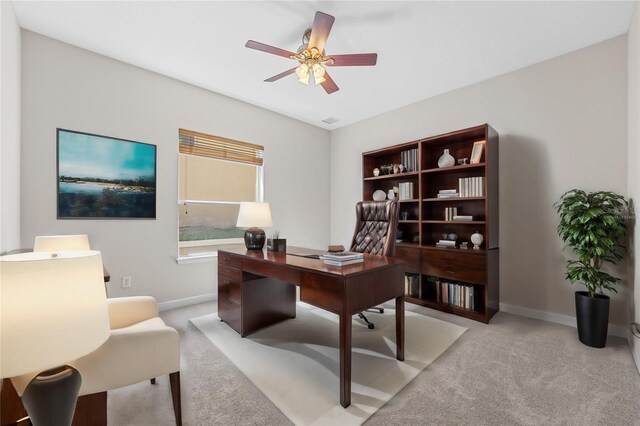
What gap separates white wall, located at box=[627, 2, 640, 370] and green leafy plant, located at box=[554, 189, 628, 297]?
4.7 inches

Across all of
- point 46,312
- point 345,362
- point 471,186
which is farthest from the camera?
point 471,186

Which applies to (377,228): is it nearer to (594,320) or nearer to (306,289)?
(306,289)

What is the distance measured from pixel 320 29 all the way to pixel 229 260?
2088mm

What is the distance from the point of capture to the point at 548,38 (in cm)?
261

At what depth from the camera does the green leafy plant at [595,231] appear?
7.66 ft

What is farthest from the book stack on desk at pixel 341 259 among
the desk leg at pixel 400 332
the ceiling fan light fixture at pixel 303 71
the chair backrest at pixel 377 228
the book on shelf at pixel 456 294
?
the book on shelf at pixel 456 294

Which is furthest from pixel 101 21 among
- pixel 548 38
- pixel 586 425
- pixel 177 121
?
pixel 586 425

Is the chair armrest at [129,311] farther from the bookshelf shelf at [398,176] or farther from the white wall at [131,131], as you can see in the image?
the bookshelf shelf at [398,176]

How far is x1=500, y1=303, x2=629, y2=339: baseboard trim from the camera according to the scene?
2545mm

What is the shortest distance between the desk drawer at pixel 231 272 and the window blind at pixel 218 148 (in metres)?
1.65

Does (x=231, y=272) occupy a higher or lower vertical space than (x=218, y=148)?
lower

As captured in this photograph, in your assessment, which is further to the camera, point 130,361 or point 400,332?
point 400,332

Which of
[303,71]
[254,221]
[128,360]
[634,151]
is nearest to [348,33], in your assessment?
[303,71]

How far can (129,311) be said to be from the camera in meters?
1.75
